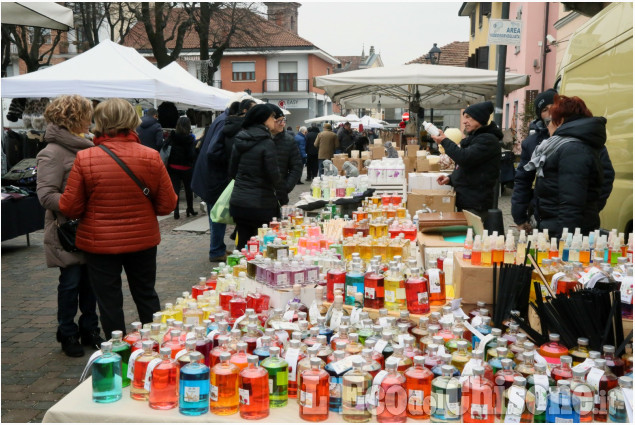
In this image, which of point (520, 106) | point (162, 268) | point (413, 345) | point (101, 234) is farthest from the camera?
point (520, 106)

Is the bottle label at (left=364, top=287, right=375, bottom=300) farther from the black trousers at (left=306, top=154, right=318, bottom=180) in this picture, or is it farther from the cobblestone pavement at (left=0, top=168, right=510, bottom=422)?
the black trousers at (left=306, top=154, right=318, bottom=180)

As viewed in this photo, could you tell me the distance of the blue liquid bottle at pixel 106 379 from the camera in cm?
247

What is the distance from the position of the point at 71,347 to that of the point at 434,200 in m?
3.83

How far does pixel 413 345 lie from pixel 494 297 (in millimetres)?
761

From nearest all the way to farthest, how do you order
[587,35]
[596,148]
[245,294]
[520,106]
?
[245,294] → [596,148] → [587,35] → [520,106]

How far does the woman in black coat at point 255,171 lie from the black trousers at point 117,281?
2071mm

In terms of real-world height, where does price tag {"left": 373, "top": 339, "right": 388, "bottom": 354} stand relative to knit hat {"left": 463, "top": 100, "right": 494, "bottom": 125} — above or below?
below

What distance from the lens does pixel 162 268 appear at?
26.9 feet

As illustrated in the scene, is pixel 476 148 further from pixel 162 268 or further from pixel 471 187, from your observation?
pixel 162 268

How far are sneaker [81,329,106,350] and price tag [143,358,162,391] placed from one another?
2914mm

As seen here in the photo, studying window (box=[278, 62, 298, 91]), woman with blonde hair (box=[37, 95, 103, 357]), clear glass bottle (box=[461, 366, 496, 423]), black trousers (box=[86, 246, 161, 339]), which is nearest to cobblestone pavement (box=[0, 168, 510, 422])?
woman with blonde hair (box=[37, 95, 103, 357])

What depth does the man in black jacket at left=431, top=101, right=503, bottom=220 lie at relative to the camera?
236 inches

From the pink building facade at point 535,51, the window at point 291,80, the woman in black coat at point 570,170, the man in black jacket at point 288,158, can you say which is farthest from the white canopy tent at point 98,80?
the window at point 291,80

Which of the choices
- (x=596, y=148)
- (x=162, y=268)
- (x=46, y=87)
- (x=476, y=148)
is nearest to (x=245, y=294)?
(x=596, y=148)
